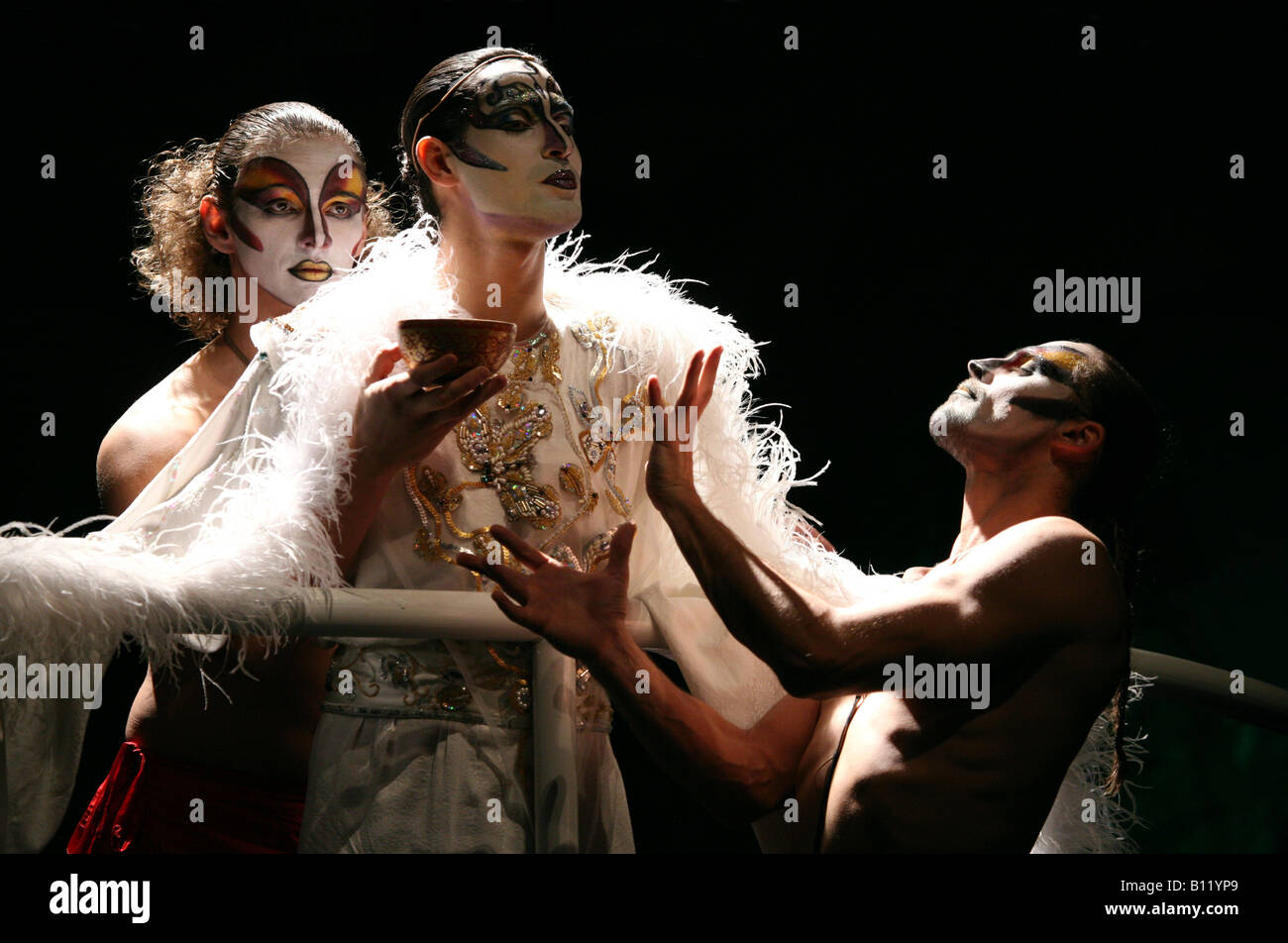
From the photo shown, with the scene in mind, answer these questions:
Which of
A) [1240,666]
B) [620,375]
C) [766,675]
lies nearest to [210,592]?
[620,375]

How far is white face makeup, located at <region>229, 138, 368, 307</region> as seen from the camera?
7.61ft

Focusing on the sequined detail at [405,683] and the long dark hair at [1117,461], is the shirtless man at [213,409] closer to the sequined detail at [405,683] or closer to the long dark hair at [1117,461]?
the sequined detail at [405,683]

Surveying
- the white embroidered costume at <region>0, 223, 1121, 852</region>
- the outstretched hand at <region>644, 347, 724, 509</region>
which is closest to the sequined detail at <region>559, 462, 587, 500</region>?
the white embroidered costume at <region>0, 223, 1121, 852</region>

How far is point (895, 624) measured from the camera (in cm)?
175

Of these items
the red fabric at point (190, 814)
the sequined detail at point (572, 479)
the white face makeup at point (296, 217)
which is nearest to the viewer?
the sequined detail at point (572, 479)

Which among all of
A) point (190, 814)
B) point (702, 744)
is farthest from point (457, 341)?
point (190, 814)

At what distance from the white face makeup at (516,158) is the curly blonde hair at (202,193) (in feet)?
1.91

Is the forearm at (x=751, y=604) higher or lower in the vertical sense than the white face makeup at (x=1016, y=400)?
lower

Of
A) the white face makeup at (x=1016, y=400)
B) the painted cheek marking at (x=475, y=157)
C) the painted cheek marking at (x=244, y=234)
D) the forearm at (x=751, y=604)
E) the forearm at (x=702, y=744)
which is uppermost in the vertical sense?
the painted cheek marking at (x=475, y=157)

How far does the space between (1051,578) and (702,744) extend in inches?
20.5

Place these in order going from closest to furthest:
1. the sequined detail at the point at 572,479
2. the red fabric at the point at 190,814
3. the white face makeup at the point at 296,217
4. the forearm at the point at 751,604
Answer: the forearm at the point at 751,604
the sequined detail at the point at 572,479
the red fabric at the point at 190,814
the white face makeup at the point at 296,217

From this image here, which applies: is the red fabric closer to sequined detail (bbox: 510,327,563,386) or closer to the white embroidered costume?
the white embroidered costume

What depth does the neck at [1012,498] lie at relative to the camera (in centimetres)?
190

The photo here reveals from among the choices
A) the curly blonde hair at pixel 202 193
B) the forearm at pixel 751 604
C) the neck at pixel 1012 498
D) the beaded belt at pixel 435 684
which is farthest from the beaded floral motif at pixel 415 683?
the curly blonde hair at pixel 202 193
